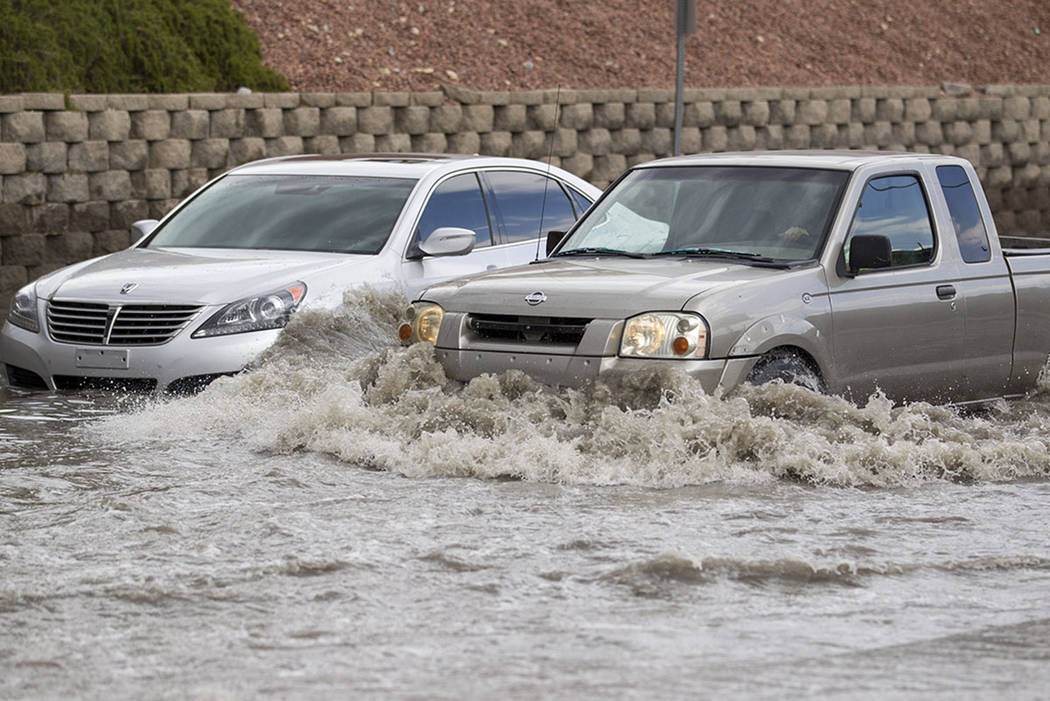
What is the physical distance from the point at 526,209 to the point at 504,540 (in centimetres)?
547

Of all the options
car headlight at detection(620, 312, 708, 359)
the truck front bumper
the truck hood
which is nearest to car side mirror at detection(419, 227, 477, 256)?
the truck hood

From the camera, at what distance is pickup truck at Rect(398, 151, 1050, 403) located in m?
8.00

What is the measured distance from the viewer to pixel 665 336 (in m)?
7.92

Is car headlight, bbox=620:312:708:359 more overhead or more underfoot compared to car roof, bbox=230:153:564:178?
more underfoot

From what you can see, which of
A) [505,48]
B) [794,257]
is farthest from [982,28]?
[794,257]

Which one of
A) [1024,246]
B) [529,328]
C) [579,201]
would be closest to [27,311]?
[529,328]

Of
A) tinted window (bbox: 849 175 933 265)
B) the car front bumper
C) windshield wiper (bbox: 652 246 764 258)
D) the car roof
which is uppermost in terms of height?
the car roof

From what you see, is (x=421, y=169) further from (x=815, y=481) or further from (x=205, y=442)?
(x=815, y=481)

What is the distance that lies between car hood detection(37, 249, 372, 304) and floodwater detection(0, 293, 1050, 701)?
415 mm

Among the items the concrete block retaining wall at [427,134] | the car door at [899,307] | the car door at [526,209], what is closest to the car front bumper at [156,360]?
the car door at [526,209]

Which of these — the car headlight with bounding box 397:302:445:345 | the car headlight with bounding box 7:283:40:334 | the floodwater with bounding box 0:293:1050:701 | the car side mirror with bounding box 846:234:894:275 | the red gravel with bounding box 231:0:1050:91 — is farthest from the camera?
the red gravel with bounding box 231:0:1050:91

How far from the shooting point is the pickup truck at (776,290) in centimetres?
800

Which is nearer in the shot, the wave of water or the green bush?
the wave of water

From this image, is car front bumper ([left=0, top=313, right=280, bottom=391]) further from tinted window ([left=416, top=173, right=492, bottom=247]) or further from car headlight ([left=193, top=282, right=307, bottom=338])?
tinted window ([left=416, top=173, right=492, bottom=247])
